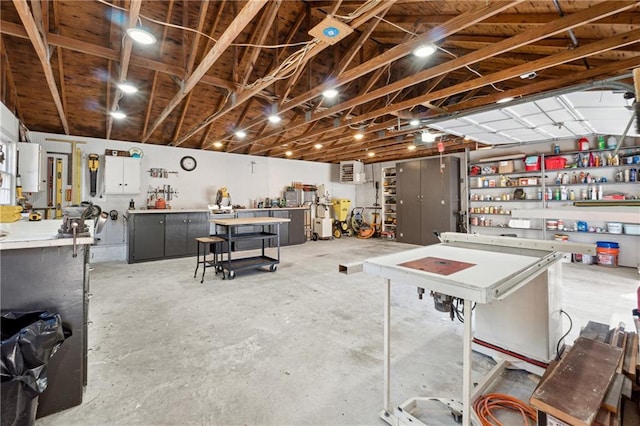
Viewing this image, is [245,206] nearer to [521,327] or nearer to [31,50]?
[31,50]

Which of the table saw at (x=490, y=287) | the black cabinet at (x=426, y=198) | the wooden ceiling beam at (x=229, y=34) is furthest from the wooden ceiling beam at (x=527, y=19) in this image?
the black cabinet at (x=426, y=198)

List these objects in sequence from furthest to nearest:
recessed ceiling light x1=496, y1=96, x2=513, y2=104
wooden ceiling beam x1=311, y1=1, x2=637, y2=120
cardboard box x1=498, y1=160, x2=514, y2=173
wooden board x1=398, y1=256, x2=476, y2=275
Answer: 1. cardboard box x1=498, y1=160, x2=514, y2=173
2. recessed ceiling light x1=496, y1=96, x2=513, y2=104
3. wooden ceiling beam x1=311, y1=1, x2=637, y2=120
4. wooden board x1=398, y1=256, x2=476, y2=275

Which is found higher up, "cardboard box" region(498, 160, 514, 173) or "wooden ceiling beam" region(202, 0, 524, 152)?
"wooden ceiling beam" region(202, 0, 524, 152)

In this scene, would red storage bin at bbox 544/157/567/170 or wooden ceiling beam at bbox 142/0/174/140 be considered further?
red storage bin at bbox 544/157/567/170

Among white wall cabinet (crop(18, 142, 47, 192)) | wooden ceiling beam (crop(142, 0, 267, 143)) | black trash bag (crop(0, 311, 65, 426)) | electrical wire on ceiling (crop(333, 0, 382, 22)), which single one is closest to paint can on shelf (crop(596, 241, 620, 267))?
electrical wire on ceiling (crop(333, 0, 382, 22))

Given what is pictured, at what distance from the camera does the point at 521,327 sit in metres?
2.18

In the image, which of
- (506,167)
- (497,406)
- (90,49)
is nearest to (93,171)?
(90,49)

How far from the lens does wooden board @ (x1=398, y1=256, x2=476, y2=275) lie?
1.45 m

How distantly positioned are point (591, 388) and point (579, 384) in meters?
0.04

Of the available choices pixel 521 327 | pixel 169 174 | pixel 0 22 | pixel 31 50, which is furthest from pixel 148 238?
pixel 521 327

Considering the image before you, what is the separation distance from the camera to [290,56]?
3105mm

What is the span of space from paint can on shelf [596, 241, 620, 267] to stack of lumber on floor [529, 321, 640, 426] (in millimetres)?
4988

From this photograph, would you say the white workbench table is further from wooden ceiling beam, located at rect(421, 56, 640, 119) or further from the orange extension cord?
wooden ceiling beam, located at rect(421, 56, 640, 119)

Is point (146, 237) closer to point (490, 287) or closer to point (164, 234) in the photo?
point (164, 234)
